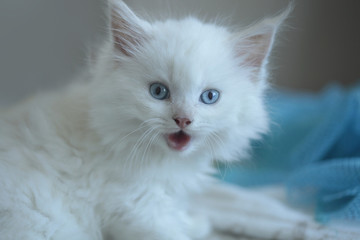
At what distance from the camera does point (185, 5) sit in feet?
5.70

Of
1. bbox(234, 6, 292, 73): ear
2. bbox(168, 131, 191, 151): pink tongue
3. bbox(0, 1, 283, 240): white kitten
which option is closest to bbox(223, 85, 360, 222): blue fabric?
bbox(234, 6, 292, 73): ear

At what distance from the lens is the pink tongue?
3.55ft

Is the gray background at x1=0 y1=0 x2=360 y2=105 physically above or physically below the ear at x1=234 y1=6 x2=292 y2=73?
above

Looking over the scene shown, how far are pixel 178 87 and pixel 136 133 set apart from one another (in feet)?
0.77

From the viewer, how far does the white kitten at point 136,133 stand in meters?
1.04

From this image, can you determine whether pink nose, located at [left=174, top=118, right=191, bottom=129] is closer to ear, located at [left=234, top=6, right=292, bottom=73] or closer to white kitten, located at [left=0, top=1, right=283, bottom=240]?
white kitten, located at [left=0, top=1, right=283, bottom=240]

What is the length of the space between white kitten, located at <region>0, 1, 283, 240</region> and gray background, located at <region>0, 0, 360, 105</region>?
0.22m

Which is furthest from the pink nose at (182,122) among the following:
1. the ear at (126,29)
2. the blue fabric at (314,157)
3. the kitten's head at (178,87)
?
the blue fabric at (314,157)

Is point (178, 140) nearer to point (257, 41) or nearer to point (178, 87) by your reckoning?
point (178, 87)

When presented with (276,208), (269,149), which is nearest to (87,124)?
(276,208)

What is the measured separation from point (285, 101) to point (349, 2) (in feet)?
4.92

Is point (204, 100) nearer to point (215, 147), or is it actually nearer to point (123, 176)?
point (215, 147)

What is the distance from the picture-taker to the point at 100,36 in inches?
56.8

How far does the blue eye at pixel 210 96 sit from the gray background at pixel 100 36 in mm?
375
